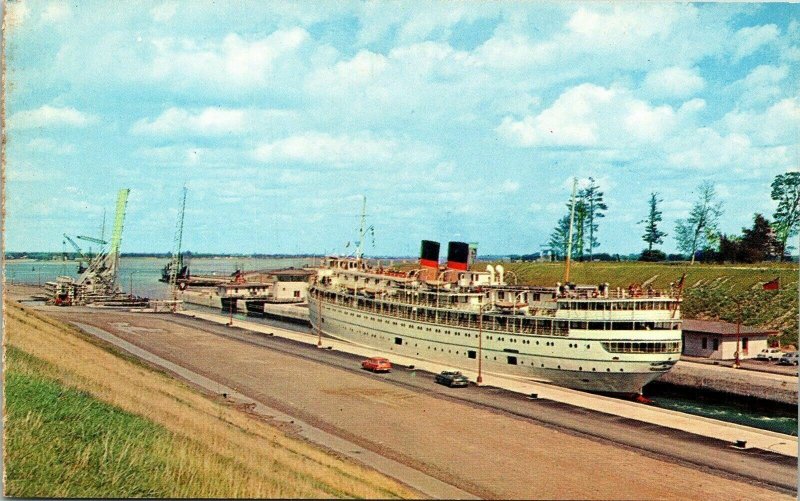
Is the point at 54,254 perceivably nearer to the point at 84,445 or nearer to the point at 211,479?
the point at 84,445

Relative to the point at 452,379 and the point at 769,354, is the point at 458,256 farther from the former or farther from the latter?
the point at 769,354

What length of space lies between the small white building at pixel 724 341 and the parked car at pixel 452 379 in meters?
15.6

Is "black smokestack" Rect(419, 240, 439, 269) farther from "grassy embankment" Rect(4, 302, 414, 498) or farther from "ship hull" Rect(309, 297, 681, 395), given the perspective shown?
"grassy embankment" Rect(4, 302, 414, 498)

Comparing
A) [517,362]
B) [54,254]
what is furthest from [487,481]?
[517,362]

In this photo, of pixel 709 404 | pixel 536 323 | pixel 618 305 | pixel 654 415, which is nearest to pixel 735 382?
pixel 709 404

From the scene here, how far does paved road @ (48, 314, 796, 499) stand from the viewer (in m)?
15.2

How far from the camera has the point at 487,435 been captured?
58.7ft

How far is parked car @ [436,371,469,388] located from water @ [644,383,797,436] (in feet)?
31.8

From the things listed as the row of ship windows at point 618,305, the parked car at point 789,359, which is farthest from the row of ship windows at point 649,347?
the parked car at point 789,359

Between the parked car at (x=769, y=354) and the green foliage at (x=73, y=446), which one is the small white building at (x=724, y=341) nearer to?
the parked car at (x=769, y=354)

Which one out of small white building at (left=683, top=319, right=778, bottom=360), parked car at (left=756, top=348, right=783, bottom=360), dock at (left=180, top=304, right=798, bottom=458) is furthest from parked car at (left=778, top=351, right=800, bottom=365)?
dock at (left=180, top=304, right=798, bottom=458)

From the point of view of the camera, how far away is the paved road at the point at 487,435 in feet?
49.9

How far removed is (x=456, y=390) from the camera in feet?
78.9

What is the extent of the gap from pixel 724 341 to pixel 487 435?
67.5 feet
